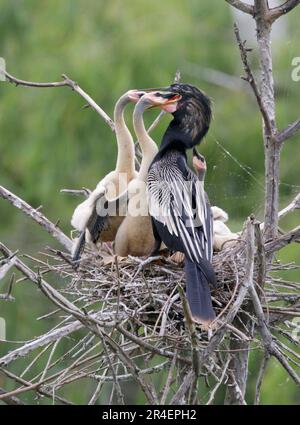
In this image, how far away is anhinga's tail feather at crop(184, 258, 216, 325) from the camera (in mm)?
4137

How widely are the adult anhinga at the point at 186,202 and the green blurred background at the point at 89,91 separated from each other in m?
4.86

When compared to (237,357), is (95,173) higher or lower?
higher

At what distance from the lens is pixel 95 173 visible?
42.3ft

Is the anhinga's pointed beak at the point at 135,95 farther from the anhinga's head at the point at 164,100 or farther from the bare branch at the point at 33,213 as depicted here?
the bare branch at the point at 33,213

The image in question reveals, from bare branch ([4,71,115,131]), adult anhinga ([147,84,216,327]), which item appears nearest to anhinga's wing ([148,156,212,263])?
adult anhinga ([147,84,216,327])

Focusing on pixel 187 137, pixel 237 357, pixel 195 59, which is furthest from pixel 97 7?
pixel 237 357

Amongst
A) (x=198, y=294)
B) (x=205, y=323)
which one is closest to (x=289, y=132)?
(x=198, y=294)

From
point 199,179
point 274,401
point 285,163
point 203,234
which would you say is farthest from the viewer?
point 285,163

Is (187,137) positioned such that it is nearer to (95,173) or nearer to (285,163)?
(285,163)

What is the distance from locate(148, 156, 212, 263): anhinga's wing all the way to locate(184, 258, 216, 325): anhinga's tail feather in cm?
5

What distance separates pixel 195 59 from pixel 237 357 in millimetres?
9873

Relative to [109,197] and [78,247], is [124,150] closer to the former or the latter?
[109,197]

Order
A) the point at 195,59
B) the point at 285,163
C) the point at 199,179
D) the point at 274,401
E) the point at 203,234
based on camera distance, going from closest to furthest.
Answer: the point at 203,234 → the point at 199,179 → the point at 274,401 → the point at 285,163 → the point at 195,59

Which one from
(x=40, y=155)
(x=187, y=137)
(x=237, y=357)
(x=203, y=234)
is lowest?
(x=237, y=357)
